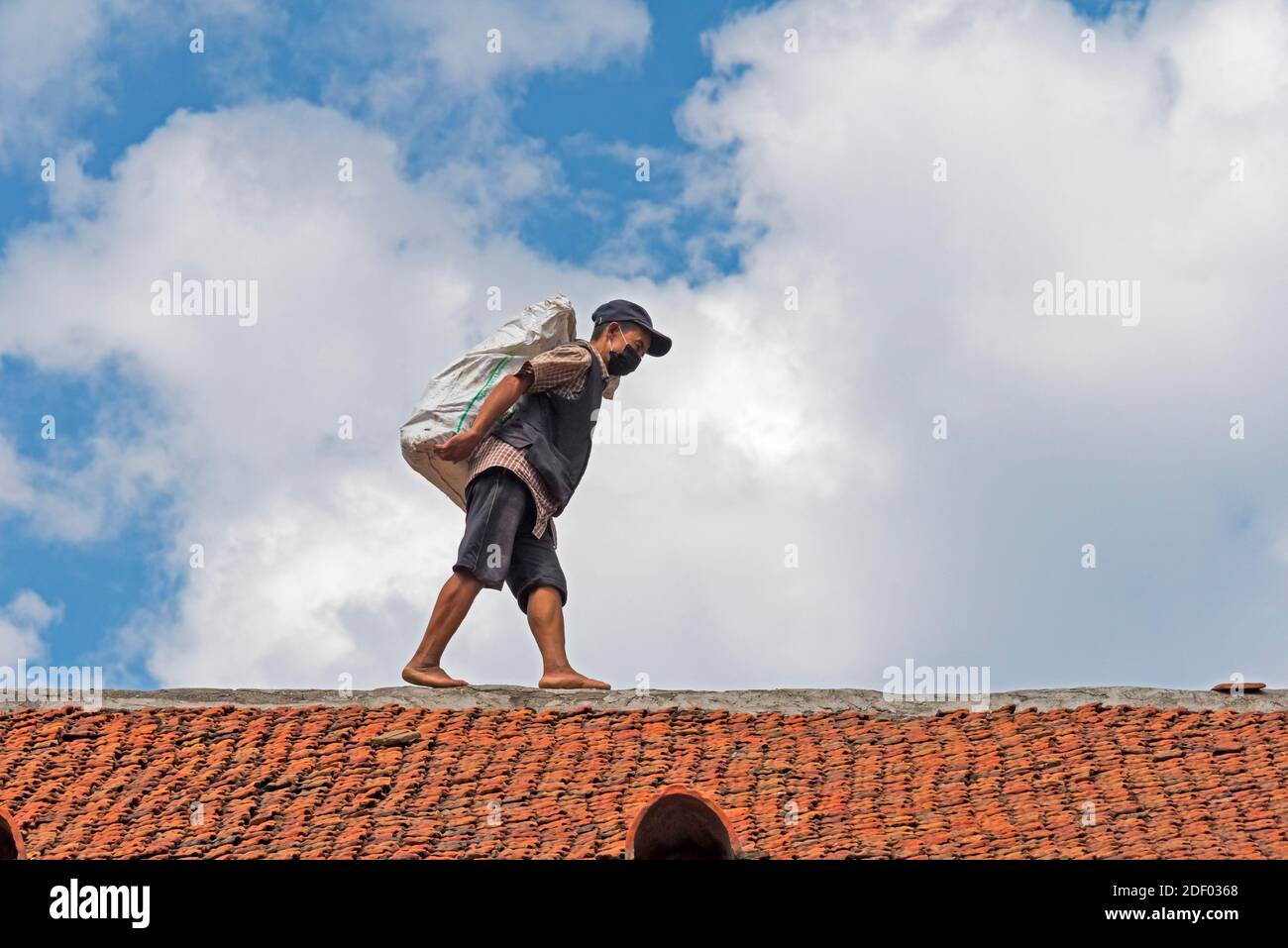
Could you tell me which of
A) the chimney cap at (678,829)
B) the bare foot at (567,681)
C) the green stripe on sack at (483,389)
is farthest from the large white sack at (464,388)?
the chimney cap at (678,829)

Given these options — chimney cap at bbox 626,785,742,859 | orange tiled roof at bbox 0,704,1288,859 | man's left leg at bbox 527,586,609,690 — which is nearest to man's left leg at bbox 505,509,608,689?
man's left leg at bbox 527,586,609,690

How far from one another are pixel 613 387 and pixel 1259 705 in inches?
141

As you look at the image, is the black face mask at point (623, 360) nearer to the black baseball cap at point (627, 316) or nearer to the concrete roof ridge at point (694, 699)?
the black baseball cap at point (627, 316)

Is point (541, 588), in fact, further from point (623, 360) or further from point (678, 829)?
point (678, 829)

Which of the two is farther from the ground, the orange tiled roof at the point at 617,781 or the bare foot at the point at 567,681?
the bare foot at the point at 567,681

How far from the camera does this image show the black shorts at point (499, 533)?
12.0 m

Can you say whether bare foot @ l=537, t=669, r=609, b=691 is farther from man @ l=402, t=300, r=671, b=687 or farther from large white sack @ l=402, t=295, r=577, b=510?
large white sack @ l=402, t=295, r=577, b=510

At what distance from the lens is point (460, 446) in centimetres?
1190

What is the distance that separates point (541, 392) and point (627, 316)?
643 millimetres

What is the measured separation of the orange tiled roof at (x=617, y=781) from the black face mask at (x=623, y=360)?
1924 mm

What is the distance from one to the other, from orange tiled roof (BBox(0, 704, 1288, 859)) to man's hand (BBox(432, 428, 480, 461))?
4.24 ft

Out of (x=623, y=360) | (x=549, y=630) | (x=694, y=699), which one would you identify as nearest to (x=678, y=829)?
(x=694, y=699)
